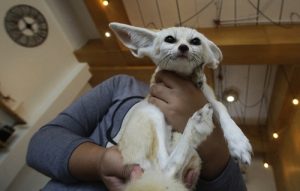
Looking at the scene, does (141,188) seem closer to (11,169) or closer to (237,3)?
(11,169)

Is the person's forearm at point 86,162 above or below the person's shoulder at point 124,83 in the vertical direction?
above

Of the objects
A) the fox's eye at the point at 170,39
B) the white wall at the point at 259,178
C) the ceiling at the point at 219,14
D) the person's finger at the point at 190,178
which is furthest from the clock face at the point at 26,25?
the white wall at the point at 259,178

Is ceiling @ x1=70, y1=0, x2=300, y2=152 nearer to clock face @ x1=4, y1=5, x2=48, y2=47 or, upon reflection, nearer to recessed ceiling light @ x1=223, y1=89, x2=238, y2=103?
recessed ceiling light @ x1=223, y1=89, x2=238, y2=103

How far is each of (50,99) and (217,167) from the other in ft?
5.37

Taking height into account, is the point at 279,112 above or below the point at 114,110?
below

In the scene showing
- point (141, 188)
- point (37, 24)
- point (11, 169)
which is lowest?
point (11, 169)

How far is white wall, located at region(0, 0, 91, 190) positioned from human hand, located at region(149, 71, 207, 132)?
1.21 m

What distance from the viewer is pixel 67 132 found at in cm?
100

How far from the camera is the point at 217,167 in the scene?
82 centimetres

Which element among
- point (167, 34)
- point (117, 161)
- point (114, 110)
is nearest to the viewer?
point (117, 161)

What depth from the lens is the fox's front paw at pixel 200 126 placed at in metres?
0.72

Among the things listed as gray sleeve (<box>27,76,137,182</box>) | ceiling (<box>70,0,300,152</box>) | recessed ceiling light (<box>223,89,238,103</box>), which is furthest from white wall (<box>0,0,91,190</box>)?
recessed ceiling light (<box>223,89,238,103</box>)

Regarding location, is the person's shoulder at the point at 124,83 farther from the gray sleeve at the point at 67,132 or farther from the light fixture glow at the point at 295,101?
the light fixture glow at the point at 295,101

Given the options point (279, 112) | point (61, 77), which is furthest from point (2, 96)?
point (279, 112)
